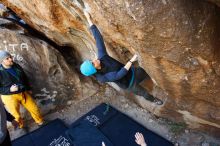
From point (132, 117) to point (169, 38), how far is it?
11.8ft

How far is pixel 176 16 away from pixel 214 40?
68 cm

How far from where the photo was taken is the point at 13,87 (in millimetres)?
6602

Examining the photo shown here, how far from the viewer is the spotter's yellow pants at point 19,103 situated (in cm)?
682

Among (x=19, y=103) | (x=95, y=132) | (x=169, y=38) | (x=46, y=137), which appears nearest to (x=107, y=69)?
(x=169, y=38)

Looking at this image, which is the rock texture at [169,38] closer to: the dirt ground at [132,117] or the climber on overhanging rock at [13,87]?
the dirt ground at [132,117]

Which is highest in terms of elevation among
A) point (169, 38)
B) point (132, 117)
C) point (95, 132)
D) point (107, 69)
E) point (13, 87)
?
point (169, 38)

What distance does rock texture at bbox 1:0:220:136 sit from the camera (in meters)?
3.94

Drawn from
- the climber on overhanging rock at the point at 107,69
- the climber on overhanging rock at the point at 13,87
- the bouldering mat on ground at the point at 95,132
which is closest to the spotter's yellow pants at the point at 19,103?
the climber on overhanging rock at the point at 13,87

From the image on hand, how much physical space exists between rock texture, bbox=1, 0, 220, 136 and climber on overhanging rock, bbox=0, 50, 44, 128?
45.5 inches

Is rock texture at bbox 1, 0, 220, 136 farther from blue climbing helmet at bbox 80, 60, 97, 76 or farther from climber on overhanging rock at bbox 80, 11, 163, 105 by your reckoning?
blue climbing helmet at bbox 80, 60, 97, 76

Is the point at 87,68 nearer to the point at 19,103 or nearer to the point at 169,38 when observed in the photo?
the point at 169,38

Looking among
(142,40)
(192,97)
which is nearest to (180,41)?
(142,40)

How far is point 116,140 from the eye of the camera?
6902 millimetres

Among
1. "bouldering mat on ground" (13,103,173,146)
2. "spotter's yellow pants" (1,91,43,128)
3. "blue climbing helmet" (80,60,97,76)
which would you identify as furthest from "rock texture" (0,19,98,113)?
"blue climbing helmet" (80,60,97,76)
